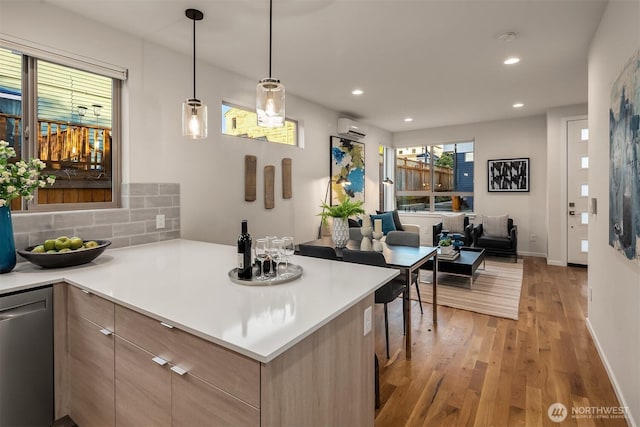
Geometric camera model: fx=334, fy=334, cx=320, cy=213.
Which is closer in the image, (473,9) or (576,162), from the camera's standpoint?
(473,9)

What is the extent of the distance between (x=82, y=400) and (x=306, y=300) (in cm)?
135

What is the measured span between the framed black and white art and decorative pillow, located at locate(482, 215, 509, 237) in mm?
653

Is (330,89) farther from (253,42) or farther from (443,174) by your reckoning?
(443,174)

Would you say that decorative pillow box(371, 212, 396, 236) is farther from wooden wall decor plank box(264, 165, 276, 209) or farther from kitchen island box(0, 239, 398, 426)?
kitchen island box(0, 239, 398, 426)

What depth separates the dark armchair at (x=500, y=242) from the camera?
5695mm

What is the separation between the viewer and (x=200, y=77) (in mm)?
3326

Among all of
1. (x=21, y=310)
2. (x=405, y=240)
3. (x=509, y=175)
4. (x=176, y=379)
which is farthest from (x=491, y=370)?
(x=509, y=175)

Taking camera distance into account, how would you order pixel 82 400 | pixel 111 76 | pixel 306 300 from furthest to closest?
pixel 111 76
pixel 82 400
pixel 306 300

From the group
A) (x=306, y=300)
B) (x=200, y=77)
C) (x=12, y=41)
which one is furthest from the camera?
(x=200, y=77)

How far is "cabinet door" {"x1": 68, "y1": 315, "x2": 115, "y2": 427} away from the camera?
5.02ft

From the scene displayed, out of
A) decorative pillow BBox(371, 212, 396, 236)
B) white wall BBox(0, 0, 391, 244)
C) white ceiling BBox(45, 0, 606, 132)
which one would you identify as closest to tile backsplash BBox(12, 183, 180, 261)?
white wall BBox(0, 0, 391, 244)

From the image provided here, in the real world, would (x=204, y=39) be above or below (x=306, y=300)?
above

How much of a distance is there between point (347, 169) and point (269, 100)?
3969 millimetres

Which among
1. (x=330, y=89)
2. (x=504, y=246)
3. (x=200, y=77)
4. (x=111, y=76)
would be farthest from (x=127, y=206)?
(x=504, y=246)
